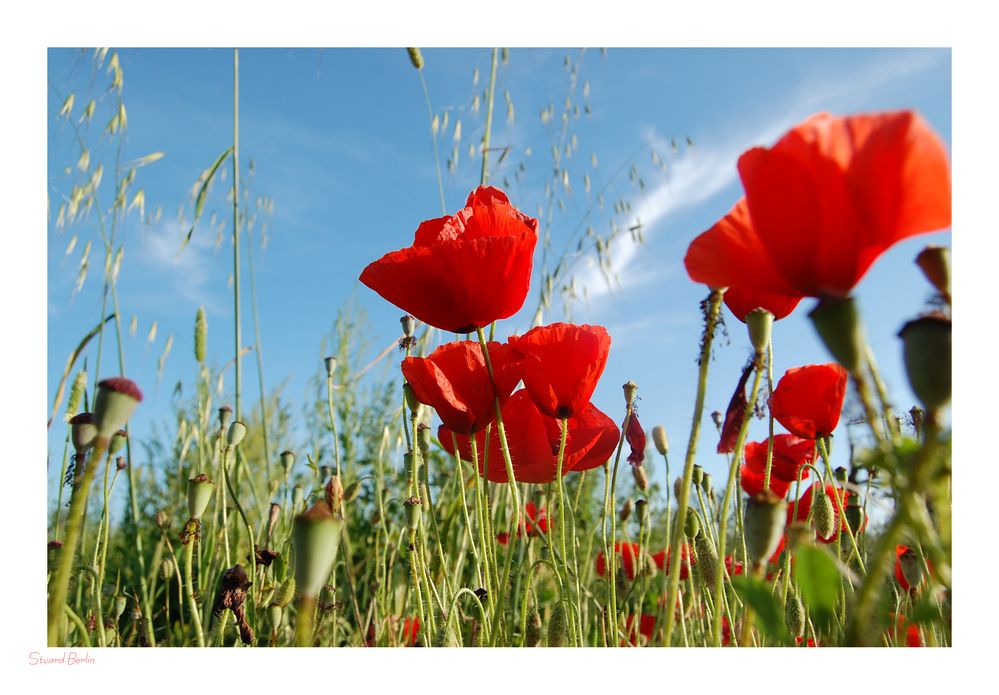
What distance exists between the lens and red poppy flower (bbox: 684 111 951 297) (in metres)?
0.40

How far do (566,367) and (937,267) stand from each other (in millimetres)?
362

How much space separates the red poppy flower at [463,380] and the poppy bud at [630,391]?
0.18 m

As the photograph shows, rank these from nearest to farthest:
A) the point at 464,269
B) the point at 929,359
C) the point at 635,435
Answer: the point at 929,359
the point at 464,269
the point at 635,435

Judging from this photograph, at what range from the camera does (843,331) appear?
0.38 meters

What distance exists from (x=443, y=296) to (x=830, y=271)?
1.11ft

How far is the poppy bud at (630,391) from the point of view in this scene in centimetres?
85

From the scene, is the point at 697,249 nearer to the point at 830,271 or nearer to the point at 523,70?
the point at 830,271

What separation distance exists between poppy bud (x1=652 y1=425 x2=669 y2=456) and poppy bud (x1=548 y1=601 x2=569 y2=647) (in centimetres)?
24

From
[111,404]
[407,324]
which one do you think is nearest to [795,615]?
[407,324]

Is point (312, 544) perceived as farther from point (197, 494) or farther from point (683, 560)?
point (683, 560)
